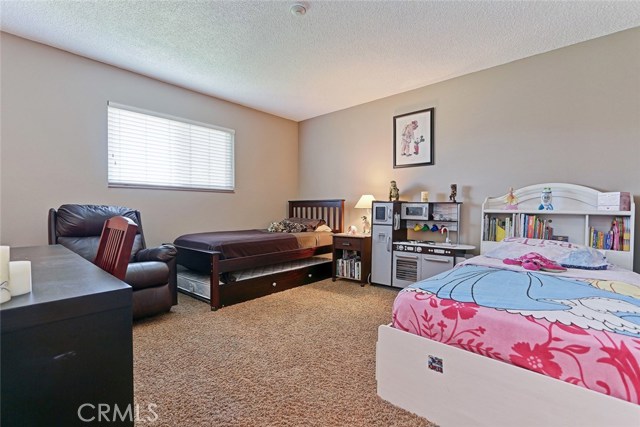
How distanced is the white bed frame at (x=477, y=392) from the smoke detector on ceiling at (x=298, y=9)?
2336 millimetres

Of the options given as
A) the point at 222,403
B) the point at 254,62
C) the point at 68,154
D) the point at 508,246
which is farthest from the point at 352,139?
the point at 222,403

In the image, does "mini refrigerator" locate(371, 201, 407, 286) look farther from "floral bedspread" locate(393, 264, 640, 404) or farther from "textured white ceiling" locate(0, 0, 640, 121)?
"floral bedspread" locate(393, 264, 640, 404)

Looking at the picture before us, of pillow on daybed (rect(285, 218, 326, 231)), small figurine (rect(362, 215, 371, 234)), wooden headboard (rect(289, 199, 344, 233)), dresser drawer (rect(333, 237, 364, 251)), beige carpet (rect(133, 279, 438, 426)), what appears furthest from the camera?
wooden headboard (rect(289, 199, 344, 233))

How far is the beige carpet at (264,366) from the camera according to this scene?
1491 millimetres

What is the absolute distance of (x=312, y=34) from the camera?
266 cm

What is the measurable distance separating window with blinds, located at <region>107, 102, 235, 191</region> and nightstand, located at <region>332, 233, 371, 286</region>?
1.86 meters

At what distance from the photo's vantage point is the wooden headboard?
15.5 feet

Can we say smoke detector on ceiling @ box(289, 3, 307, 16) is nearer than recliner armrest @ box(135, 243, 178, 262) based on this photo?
Yes

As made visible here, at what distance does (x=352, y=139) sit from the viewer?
4.67 meters

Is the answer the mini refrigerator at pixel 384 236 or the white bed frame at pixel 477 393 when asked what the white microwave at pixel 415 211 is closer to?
the mini refrigerator at pixel 384 236

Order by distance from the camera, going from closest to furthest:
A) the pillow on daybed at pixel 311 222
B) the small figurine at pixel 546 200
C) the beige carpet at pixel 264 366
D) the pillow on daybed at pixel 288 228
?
the beige carpet at pixel 264 366 → the small figurine at pixel 546 200 → the pillow on daybed at pixel 288 228 → the pillow on daybed at pixel 311 222

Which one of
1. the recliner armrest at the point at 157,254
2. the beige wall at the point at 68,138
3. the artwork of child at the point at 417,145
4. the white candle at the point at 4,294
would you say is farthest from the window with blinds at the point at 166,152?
the white candle at the point at 4,294

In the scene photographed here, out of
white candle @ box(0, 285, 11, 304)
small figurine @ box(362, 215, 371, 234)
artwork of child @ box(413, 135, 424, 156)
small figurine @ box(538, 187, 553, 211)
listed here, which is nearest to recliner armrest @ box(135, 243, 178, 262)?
white candle @ box(0, 285, 11, 304)

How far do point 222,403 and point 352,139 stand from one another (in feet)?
12.8
